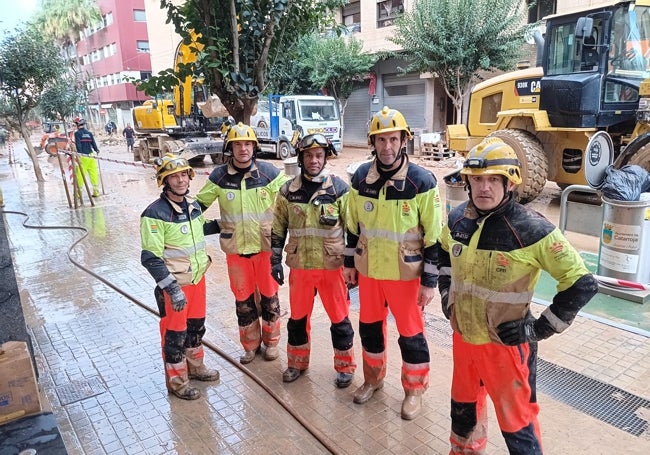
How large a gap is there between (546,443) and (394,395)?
1072mm

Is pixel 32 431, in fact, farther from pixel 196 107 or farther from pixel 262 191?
pixel 196 107

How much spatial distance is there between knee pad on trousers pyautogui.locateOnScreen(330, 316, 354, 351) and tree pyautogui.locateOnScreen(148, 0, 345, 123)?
2102mm

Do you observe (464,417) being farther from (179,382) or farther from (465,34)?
(465,34)

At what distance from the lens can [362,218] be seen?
11.5 ft

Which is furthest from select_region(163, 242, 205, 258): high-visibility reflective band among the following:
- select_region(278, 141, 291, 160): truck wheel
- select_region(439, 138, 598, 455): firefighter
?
select_region(278, 141, 291, 160): truck wheel

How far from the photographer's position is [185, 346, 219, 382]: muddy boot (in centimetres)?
407

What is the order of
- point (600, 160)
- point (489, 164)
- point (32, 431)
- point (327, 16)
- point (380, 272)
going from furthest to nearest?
point (600, 160)
point (327, 16)
point (380, 272)
point (32, 431)
point (489, 164)

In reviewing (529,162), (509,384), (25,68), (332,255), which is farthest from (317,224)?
(25,68)

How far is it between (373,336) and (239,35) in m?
2.74

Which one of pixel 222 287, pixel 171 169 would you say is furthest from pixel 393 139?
pixel 222 287

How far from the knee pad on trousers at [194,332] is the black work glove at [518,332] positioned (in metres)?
2.42

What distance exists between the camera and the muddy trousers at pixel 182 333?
146 inches

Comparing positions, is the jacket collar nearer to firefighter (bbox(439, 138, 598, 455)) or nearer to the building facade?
firefighter (bbox(439, 138, 598, 455))

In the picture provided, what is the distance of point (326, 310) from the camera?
3.89 meters
